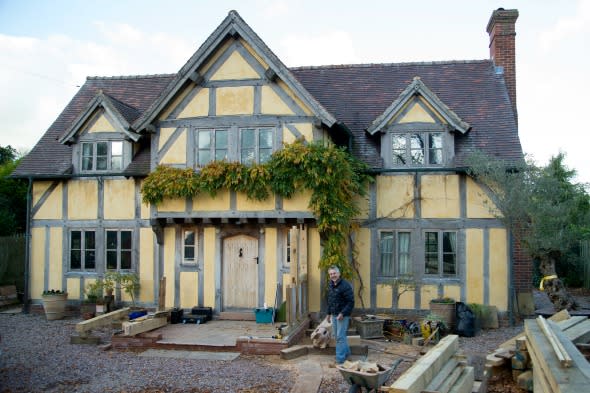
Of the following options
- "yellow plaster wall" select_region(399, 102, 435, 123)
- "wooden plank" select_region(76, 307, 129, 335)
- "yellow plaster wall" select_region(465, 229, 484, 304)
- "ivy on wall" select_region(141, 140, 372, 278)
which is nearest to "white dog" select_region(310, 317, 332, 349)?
"ivy on wall" select_region(141, 140, 372, 278)

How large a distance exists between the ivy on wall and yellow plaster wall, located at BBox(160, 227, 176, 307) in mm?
1287

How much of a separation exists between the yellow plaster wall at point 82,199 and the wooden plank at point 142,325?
478 cm

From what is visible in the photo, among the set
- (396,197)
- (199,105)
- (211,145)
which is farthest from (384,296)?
(199,105)

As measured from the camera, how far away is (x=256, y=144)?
1456cm

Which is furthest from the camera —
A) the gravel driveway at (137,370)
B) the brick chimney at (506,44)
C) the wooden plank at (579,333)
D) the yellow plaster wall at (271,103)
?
the brick chimney at (506,44)

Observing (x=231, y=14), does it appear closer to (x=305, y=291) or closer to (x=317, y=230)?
(x=317, y=230)

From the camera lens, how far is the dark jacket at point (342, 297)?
10.2 m

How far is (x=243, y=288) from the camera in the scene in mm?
15055

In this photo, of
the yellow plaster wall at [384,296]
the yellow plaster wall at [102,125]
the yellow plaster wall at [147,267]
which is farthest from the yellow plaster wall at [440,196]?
the yellow plaster wall at [102,125]

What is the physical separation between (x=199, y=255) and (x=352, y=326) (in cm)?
476

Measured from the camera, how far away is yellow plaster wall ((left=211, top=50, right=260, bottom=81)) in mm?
14727

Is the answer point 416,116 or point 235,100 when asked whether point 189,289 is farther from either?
point 416,116

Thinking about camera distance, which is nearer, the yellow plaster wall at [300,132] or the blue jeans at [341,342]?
the blue jeans at [341,342]

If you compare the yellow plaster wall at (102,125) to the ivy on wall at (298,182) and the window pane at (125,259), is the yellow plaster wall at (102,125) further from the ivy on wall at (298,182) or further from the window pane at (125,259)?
the window pane at (125,259)
